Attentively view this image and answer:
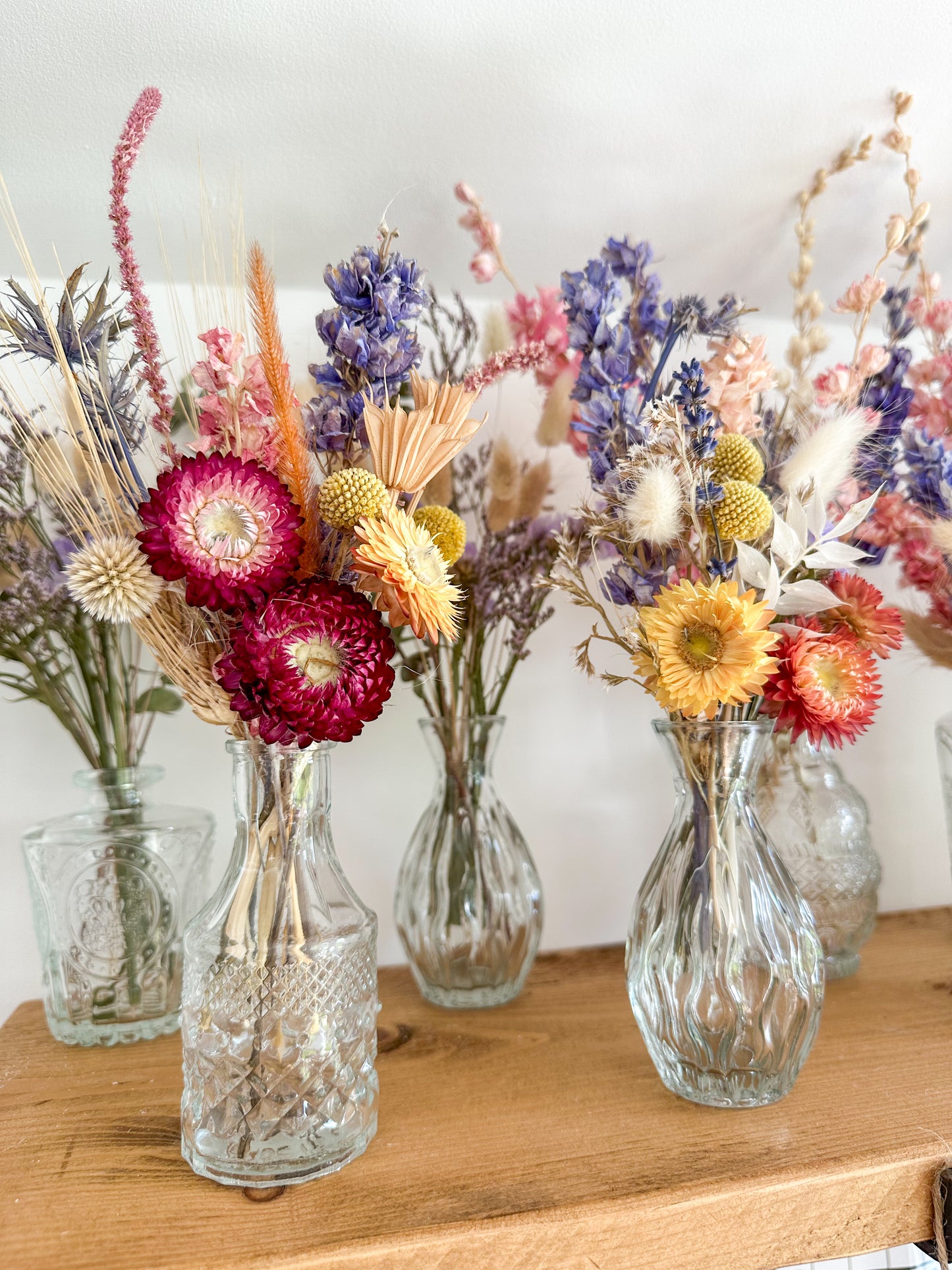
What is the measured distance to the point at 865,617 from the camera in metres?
0.67

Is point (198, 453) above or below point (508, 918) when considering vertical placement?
above

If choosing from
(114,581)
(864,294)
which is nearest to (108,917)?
(114,581)

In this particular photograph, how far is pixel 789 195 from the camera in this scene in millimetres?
917

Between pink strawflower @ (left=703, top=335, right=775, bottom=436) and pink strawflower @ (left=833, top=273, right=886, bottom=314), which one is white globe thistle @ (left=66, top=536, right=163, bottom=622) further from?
pink strawflower @ (left=833, top=273, right=886, bottom=314)

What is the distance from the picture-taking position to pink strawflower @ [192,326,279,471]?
553mm

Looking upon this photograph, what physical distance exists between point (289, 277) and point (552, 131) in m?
0.31

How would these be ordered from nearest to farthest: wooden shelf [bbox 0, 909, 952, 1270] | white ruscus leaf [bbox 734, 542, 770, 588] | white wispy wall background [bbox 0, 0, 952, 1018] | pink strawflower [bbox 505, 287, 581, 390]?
wooden shelf [bbox 0, 909, 952, 1270]
white ruscus leaf [bbox 734, 542, 770, 588]
white wispy wall background [bbox 0, 0, 952, 1018]
pink strawflower [bbox 505, 287, 581, 390]

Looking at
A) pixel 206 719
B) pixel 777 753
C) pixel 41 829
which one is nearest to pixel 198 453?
pixel 206 719

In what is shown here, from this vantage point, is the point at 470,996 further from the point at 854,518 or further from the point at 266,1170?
the point at 854,518

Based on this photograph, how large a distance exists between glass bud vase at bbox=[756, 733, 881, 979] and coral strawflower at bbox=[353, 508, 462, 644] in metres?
0.46

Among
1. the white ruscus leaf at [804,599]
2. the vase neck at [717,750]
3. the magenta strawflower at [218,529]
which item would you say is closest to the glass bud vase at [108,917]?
the magenta strawflower at [218,529]

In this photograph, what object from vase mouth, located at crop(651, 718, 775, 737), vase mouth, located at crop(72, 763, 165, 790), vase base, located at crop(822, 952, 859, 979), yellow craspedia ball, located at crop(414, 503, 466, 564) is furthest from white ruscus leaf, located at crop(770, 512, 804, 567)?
vase mouth, located at crop(72, 763, 165, 790)

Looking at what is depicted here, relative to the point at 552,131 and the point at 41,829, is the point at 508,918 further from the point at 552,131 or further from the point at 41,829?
the point at 552,131

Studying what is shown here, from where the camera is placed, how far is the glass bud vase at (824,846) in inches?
33.4
